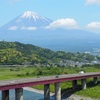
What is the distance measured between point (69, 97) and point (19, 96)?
80.8 feet

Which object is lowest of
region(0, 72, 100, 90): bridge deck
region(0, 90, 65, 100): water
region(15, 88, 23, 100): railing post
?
region(0, 90, 65, 100): water

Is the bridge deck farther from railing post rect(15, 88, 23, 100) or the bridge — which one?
railing post rect(15, 88, 23, 100)

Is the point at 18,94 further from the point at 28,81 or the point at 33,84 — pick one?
the point at 33,84

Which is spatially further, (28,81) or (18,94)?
(28,81)

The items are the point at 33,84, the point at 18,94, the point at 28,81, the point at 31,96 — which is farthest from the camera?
the point at 31,96

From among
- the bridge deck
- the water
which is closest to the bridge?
the bridge deck

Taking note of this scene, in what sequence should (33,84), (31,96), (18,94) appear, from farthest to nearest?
1. (31,96)
2. (33,84)
3. (18,94)

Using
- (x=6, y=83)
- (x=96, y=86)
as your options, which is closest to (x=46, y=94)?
(x=6, y=83)

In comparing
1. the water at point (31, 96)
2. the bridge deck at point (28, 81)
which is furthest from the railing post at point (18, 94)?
the water at point (31, 96)

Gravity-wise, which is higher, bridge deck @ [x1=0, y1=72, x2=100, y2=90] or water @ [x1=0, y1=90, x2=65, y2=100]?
bridge deck @ [x1=0, y1=72, x2=100, y2=90]

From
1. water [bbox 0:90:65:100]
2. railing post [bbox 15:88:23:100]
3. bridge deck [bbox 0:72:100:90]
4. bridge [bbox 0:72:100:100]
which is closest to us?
bridge deck [bbox 0:72:100:90]

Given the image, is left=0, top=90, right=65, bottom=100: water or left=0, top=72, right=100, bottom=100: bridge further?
left=0, top=90, right=65, bottom=100: water

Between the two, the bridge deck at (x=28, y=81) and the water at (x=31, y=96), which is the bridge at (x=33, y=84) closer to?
the bridge deck at (x=28, y=81)

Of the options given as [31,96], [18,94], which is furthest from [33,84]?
[31,96]
